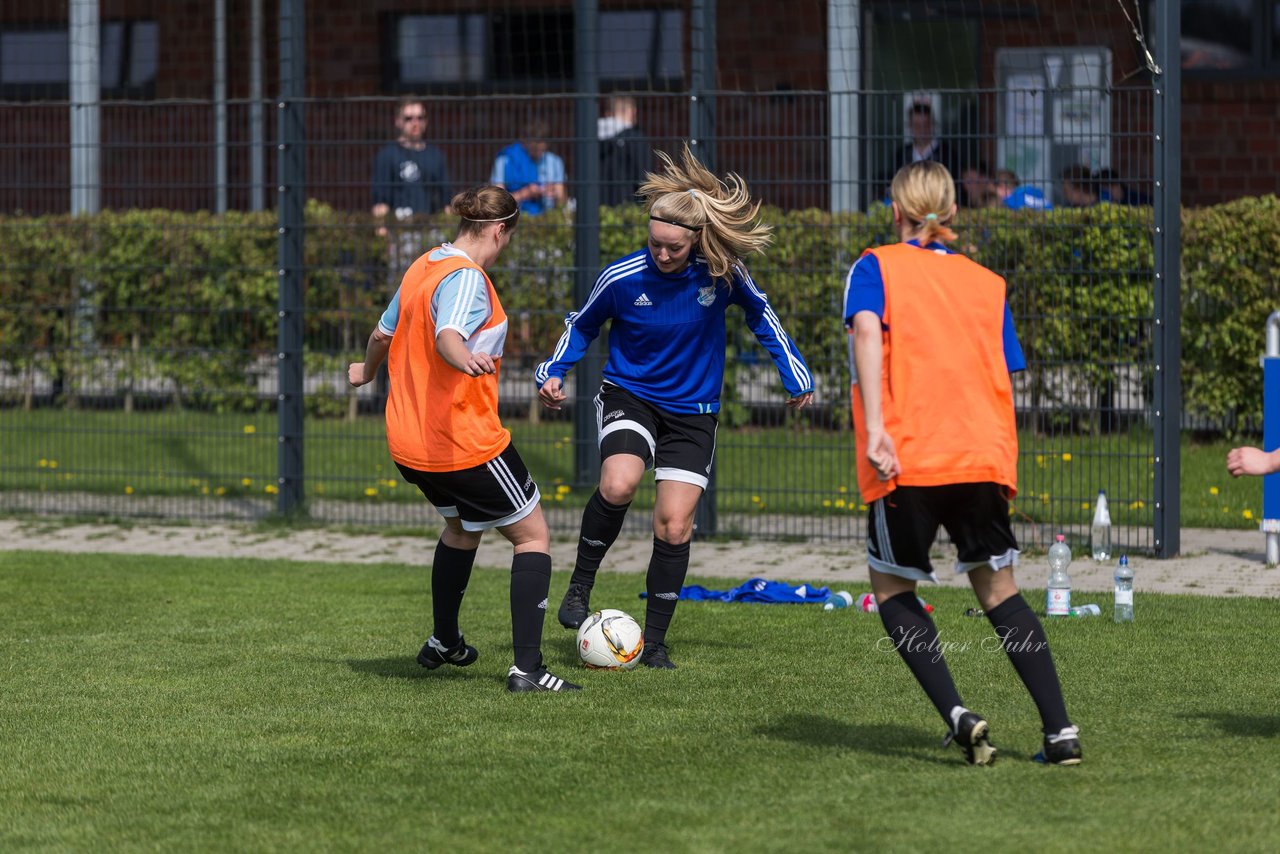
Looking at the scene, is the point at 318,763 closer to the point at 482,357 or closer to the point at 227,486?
the point at 482,357

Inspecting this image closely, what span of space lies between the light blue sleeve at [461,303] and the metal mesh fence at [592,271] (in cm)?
436

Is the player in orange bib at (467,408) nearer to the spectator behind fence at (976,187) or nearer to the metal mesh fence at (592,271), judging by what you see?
the metal mesh fence at (592,271)

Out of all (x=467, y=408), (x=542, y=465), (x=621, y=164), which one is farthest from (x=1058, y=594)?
(x=542, y=465)

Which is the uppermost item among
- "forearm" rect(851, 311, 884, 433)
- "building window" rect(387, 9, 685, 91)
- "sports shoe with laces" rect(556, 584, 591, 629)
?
"building window" rect(387, 9, 685, 91)

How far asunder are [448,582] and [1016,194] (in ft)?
15.4

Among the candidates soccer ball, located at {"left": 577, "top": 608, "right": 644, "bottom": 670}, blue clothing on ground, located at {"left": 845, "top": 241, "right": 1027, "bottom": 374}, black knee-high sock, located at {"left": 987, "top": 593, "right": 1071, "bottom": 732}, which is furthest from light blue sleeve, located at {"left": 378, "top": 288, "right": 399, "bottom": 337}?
black knee-high sock, located at {"left": 987, "top": 593, "right": 1071, "bottom": 732}

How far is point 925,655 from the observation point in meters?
5.29

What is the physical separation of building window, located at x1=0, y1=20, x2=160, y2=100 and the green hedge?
30.4 feet

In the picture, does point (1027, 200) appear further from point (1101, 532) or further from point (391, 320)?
point (391, 320)

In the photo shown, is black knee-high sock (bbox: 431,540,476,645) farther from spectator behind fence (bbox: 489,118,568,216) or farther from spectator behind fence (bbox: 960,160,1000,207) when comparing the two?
spectator behind fence (bbox: 489,118,568,216)

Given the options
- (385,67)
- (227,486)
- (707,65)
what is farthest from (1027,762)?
(385,67)

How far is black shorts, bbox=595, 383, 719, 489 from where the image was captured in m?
7.16

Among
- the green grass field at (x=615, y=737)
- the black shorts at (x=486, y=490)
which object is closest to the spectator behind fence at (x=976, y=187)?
the green grass field at (x=615, y=737)

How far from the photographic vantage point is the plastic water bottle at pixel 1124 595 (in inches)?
307
